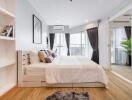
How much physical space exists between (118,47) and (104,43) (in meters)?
2.11

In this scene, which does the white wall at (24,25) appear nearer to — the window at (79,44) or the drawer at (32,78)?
the drawer at (32,78)

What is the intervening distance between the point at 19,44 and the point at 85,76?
74.9 inches

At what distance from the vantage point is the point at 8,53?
3.84 meters

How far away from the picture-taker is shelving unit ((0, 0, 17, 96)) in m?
3.60

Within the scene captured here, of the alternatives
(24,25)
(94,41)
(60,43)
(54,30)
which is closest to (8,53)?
(24,25)

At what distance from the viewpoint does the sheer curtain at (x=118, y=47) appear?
8.87 metres

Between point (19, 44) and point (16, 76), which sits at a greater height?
point (19, 44)

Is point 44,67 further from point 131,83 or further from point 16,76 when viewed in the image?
point 131,83

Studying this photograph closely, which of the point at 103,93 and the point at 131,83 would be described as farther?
the point at 131,83

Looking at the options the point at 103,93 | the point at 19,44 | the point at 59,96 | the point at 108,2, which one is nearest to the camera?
the point at 59,96

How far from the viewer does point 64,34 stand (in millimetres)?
10422

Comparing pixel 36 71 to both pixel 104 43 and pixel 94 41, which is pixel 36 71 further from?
pixel 94 41

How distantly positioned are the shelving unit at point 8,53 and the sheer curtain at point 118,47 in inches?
257

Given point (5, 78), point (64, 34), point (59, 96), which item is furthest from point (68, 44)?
point (59, 96)
